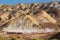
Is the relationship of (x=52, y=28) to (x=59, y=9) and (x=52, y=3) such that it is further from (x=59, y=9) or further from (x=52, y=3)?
(x=52, y=3)

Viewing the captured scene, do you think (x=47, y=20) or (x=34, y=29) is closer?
(x=34, y=29)

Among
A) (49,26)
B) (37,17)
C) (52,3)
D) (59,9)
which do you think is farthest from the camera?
(52,3)

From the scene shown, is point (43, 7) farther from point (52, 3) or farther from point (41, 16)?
point (41, 16)

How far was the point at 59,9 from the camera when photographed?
5448 inches

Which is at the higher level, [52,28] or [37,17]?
[37,17]

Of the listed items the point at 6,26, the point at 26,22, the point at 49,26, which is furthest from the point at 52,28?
the point at 6,26

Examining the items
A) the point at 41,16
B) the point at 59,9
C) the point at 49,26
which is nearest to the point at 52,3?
the point at 59,9

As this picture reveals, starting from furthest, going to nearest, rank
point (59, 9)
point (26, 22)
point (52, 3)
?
point (52, 3) < point (59, 9) < point (26, 22)

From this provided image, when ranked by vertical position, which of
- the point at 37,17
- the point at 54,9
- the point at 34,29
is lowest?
the point at 34,29

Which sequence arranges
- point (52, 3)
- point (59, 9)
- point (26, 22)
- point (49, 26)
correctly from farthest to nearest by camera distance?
point (52, 3)
point (59, 9)
point (49, 26)
point (26, 22)

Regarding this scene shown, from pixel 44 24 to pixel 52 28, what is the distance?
678cm

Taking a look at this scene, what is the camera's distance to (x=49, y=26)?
99438 millimetres

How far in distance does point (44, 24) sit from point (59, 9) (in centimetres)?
3759

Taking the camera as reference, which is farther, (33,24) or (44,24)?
(44,24)
